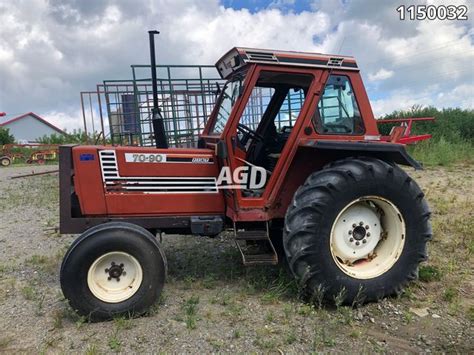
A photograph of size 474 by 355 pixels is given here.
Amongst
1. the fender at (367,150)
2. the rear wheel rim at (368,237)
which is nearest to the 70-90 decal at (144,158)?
the fender at (367,150)

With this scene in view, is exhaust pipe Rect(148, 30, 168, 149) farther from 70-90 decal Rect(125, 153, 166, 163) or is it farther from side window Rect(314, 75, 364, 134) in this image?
side window Rect(314, 75, 364, 134)

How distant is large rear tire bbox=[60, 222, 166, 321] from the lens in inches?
141

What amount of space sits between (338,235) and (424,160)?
11134 mm

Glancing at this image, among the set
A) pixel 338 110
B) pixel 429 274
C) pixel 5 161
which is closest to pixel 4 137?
pixel 5 161

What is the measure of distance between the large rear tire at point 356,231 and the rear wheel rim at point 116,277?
4.46 feet

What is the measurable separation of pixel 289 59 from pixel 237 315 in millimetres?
2376

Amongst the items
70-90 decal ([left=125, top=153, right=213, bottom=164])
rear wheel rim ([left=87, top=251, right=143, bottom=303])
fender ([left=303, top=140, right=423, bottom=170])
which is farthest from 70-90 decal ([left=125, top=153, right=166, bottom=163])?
fender ([left=303, top=140, right=423, bottom=170])

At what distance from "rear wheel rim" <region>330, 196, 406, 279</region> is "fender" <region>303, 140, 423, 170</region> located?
1.52 feet

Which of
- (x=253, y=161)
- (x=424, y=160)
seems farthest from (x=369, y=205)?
(x=424, y=160)

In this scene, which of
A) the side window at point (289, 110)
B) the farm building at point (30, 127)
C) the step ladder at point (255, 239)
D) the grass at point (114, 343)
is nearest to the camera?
the grass at point (114, 343)

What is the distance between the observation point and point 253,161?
4.69 meters

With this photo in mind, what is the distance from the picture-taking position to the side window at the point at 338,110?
4.14 m

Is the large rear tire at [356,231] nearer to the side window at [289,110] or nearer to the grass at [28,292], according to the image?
the side window at [289,110]

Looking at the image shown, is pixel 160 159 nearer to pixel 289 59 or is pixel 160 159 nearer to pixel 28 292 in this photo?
pixel 289 59
